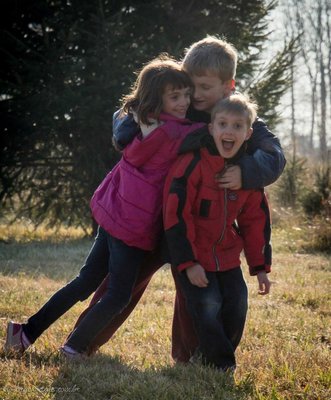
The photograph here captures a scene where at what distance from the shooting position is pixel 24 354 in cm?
332

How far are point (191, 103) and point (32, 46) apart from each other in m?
6.64

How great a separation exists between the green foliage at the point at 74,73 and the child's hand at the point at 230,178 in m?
5.88

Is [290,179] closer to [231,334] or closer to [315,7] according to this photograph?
[231,334]

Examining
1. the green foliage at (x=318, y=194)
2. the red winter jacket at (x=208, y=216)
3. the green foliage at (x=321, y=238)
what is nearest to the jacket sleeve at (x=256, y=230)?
the red winter jacket at (x=208, y=216)

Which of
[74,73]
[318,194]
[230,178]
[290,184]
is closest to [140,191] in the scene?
[230,178]

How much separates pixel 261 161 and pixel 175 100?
593 mm

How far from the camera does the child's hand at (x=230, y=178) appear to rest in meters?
3.05

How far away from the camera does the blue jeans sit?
308cm

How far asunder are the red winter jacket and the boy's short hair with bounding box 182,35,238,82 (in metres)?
0.41

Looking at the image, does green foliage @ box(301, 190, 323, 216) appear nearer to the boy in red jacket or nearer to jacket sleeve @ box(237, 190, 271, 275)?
jacket sleeve @ box(237, 190, 271, 275)

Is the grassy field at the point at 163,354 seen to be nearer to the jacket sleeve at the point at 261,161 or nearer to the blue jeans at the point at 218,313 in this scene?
the blue jeans at the point at 218,313

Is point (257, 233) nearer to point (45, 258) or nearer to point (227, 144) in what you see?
point (227, 144)

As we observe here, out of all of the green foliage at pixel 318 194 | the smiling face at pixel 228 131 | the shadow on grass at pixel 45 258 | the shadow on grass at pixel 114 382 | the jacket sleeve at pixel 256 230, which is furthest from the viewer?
the green foliage at pixel 318 194

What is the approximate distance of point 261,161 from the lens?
3133mm
